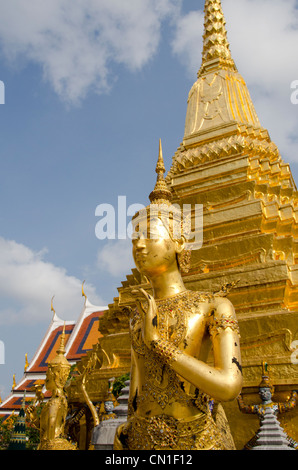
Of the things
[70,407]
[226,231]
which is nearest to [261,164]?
[226,231]

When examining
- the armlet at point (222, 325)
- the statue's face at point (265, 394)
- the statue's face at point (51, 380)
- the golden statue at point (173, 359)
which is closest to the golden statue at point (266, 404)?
the statue's face at point (265, 394)

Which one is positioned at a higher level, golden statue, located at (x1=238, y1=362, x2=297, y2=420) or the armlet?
golden statue, located at (x1=238, y1=362, x2=297, y2=420)

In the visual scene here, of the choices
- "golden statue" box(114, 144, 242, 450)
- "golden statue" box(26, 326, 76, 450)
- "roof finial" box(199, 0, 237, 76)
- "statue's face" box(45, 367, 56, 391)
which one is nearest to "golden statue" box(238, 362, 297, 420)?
"golden statue" box(26, 326, 76, 450)

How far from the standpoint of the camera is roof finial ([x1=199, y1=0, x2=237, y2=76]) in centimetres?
1306

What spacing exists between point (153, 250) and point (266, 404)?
147 inches

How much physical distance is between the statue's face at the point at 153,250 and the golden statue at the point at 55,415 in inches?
117

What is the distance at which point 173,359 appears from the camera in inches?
88.6

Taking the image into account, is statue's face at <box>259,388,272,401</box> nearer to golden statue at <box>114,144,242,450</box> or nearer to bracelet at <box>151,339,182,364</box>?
golden statue at <box>114,144,242,450</box>

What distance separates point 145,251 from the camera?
2.78 meters

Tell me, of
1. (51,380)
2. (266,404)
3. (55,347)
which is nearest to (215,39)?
(266,404)

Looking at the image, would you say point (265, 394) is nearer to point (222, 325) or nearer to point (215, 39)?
point (222, 325)

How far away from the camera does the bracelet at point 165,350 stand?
2.26 meters

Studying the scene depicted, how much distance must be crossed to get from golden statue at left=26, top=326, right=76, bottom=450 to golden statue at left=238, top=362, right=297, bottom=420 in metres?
2.44

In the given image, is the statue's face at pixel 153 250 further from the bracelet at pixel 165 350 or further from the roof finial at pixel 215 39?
the roof finial at pixel 215 39
